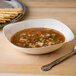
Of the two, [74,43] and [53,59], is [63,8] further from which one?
[53,59]

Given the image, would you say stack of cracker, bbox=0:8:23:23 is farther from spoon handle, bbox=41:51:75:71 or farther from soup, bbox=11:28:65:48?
spoon handle, bbox=41:51:75:71

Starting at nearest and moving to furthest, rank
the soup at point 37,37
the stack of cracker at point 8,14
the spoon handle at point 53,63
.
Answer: the spoon handle at point 53,63 < the soup at point 37,37 < the stack of cracker at point 8,14

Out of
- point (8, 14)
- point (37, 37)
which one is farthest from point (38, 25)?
point (8, 14)

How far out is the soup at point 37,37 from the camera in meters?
1.09

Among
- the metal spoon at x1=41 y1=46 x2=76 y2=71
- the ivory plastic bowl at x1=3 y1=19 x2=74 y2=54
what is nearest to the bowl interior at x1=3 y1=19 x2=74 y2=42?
the ivory plastic bowl at x1=3 y1=19 x2=74 y2=54

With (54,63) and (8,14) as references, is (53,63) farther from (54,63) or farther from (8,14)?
(8,14)

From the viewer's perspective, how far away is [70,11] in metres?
1.63

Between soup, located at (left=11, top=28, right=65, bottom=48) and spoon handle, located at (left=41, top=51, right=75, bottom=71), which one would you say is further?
soup, located at (left=11, top=28, right=65, bottom=48)

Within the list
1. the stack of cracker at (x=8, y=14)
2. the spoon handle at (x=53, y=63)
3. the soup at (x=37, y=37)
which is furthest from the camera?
the stack of cracker at (x=8, y=14)

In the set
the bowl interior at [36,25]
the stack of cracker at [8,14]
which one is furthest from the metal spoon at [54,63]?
the stack of cracker at [8,14]

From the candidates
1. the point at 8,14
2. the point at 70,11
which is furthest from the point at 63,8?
the point at 8,14

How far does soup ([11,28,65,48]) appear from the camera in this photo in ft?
3.56

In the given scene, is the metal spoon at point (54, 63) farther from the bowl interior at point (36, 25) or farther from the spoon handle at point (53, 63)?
the bowl interior at point (36, 25)

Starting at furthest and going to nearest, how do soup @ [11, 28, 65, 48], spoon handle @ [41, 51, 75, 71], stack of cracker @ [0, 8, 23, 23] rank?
1. stack of cracker @ [0, 8, 23, 23]
2. soup @ [11, 28, 65, 48]
3. spoon handle @ [41, 51, 75, 71]
